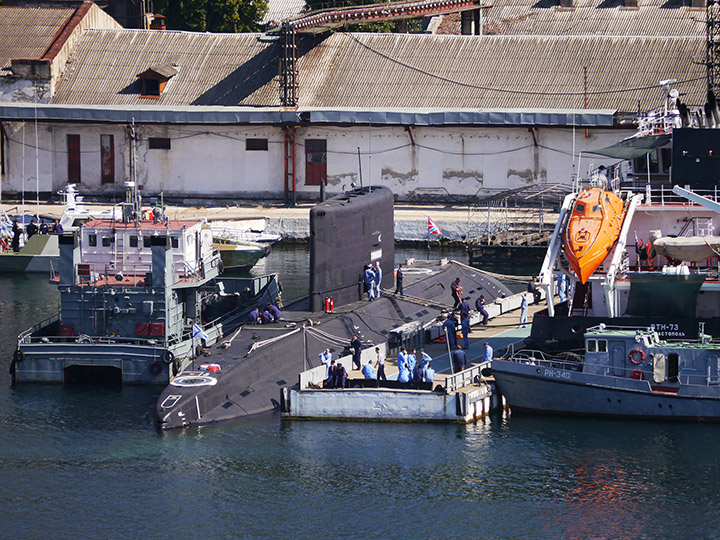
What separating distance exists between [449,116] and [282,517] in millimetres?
48050

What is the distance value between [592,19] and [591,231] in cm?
5579

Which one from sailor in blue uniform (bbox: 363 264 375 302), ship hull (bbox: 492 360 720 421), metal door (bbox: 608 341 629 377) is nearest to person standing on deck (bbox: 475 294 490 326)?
sailor in blue uniform (bbox: 363 264 375 302)

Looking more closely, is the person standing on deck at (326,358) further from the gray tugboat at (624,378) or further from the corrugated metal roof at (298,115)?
the corrugated metal roof at (298,115)

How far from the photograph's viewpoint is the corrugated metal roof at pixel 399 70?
76.7m

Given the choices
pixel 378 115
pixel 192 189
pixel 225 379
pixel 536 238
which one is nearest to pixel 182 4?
pixel 192 189

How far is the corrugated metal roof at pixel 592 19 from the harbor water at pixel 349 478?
56942 millimetres

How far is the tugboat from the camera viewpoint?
131 ft

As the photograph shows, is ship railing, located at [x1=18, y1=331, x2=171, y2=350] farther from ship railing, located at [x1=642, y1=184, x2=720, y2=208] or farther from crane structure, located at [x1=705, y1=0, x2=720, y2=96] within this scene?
crane structure, located at [x1=705, y1=0, x2=720, y2=96]

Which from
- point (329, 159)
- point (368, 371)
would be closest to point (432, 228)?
point (329, 159)

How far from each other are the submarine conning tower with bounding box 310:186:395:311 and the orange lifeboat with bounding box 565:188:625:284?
747 centimetres

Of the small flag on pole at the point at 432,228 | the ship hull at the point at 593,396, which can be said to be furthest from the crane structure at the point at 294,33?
the ship hull at the point at 593,396

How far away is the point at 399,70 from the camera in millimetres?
80125

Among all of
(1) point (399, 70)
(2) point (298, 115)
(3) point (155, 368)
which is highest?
(1) point (399, 70)

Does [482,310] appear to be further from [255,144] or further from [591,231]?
[255,144]
